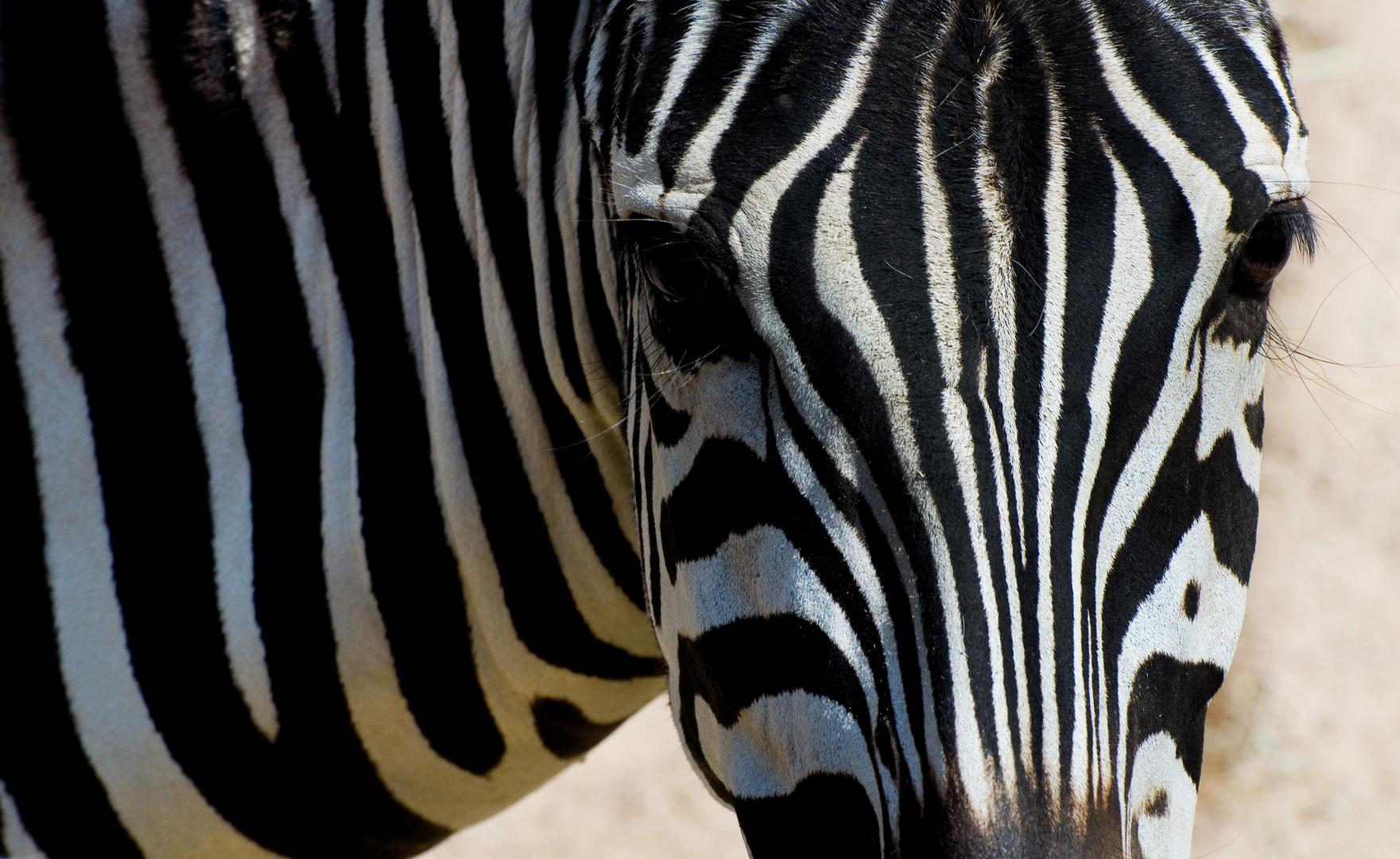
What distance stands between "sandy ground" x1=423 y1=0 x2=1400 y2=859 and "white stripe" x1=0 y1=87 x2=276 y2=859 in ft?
12.5

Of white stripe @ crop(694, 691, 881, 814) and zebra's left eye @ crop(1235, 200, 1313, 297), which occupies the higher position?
zebra's left eye @ crop(1235, 200, 1313, 297)

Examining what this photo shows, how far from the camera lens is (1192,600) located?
1.43 meters

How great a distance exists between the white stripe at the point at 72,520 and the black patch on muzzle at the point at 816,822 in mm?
1192

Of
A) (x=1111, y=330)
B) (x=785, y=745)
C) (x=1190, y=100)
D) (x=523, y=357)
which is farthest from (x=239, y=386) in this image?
(x=1190, y=100)

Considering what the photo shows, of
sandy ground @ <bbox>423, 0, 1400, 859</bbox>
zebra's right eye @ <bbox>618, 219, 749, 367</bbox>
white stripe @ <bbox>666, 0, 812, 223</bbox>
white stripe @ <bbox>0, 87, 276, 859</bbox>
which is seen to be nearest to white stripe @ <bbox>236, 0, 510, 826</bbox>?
white stripe @ <bbox>0, 87, 276, 859</bbox>

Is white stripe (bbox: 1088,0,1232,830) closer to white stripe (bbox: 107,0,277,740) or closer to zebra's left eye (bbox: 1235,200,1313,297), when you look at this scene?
zebra's left eye (bbox: 1235,200,1313,297)

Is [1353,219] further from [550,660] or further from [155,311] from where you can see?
[155,311]

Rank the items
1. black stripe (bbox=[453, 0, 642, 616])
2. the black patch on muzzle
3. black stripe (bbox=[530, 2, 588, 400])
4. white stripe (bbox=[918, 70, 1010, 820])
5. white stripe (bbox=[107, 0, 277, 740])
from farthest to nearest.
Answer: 1. white stripe (bbox=[107, 0, 277, 740])
2. black stripe (bbox=[453, 0, 642, 616])
3. black stripe (bbox=[530, 2, 588, 400])
4. the black patch on muzzle
5. white stripe (bbox=[918, 70, 1010, 820])

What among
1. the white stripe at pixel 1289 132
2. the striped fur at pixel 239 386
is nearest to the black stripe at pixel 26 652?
the striped fur at pixel 239 386

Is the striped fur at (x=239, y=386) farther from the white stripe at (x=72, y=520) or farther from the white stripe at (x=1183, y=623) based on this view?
the white stripe at (x=1183, y=623)

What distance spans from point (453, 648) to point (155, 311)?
0.77 meters

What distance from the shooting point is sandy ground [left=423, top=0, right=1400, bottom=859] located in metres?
5.46

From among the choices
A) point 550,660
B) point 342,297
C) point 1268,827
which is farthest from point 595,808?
point 342,297

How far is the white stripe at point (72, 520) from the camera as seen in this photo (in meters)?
2.02
